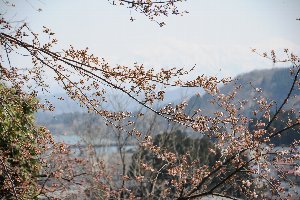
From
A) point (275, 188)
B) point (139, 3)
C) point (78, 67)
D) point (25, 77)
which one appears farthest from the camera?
point (275, 188)

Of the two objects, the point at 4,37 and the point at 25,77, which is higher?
the point at 4,37

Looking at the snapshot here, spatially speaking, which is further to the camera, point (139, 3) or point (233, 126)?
point (233, 126)

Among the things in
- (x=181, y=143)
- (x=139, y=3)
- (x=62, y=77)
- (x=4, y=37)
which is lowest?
(x=181, y=143)

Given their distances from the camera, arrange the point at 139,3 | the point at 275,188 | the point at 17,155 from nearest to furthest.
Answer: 1. the point at 139,3
2. the point at 275,188
3. the point at 17,155

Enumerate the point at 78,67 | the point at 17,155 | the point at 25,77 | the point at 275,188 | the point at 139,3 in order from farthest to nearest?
the point at 17,155, the point at 275,188, the point at 25,77, the point at 139,3, the point at 78,67

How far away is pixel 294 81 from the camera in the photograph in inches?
279

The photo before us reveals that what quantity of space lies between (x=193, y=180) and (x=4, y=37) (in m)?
4.58

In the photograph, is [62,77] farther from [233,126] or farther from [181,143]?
[181,143]

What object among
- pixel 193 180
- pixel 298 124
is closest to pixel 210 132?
pixel 193 180

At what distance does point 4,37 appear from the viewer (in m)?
4.51

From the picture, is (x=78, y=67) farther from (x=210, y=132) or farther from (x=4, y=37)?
(x=210, y=132)

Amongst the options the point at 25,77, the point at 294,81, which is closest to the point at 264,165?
the point at 294,81

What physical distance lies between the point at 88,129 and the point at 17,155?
16447 millimetres

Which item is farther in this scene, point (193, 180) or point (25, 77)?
point (193, 180)
